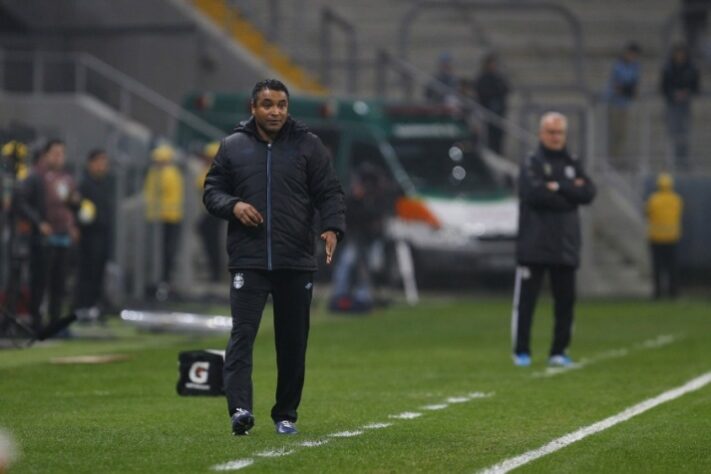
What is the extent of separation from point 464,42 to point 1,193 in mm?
19291

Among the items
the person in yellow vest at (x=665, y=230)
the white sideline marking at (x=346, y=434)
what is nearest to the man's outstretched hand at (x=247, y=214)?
the white sideline marking at (x=346, y=434)

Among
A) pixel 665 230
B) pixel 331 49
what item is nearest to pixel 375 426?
pixel 665 230

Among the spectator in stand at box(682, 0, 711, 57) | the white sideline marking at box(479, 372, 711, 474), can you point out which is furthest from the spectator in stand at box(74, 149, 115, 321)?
the spectator in stand at box(682, 0, 711, 57)

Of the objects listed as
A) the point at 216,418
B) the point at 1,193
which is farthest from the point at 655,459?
the point at 1,193

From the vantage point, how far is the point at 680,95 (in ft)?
110

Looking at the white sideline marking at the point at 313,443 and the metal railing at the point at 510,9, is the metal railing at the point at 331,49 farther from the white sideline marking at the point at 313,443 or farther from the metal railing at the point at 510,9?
the white sideline marking at the point at 313,443

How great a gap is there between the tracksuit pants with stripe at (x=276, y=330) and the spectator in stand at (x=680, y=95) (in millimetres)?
22196

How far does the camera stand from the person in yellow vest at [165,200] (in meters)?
27.4

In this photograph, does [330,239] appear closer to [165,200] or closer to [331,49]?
[165,200]

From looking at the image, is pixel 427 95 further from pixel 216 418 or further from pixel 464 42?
pixel 216 418

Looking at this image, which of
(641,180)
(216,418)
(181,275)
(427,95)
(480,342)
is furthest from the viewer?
(427,95)

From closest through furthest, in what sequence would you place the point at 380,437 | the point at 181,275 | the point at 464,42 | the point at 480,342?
the point at 380,437 → the point at 480,342 → the point at 181,275 → the point at 464,42

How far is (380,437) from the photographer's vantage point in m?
11.5

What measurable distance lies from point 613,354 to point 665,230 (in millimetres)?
12648
